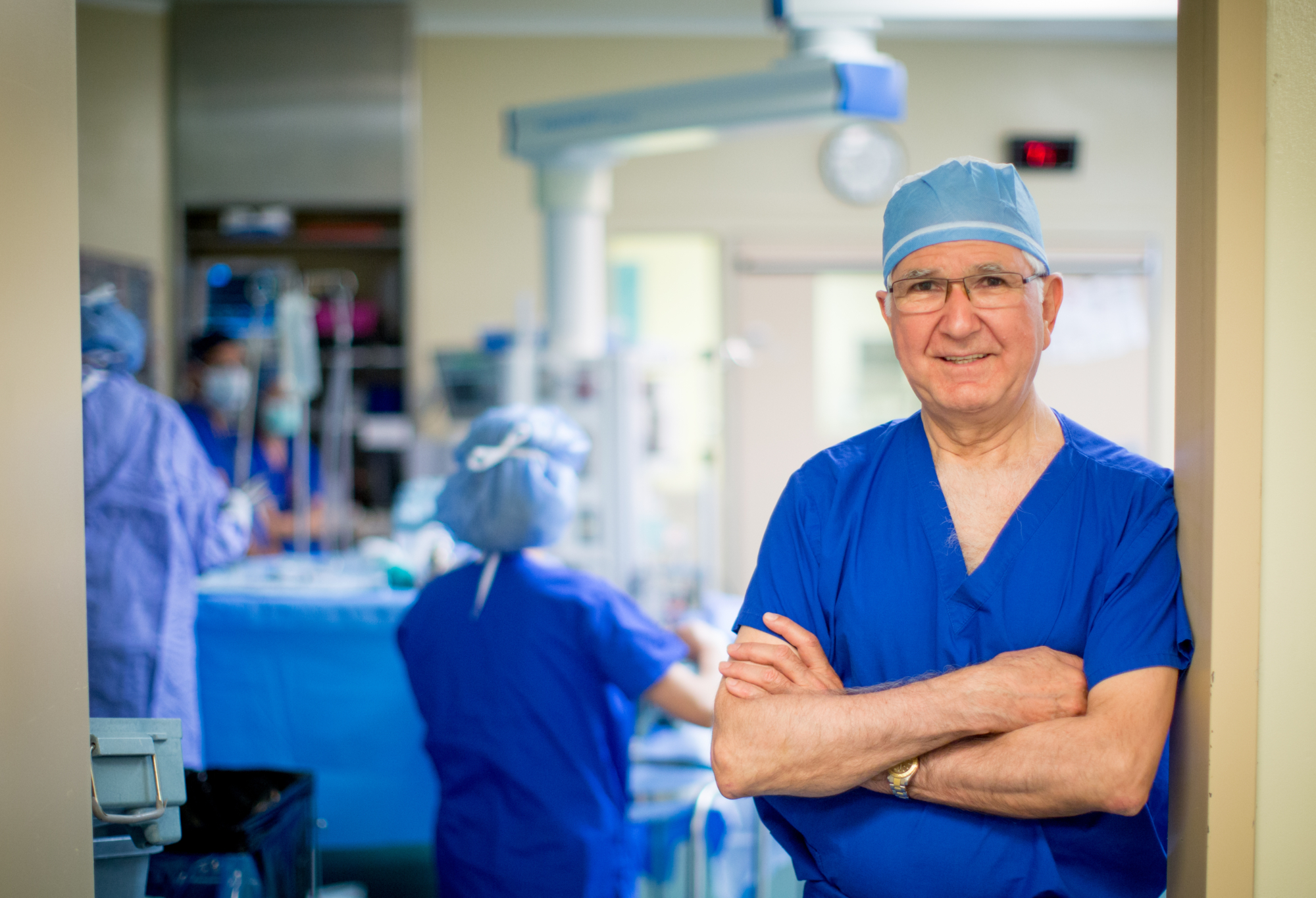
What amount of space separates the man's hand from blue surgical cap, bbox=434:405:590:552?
2.19ft

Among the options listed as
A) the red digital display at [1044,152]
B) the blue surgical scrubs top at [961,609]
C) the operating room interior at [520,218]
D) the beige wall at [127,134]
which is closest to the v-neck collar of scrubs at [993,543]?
the blue surgical scrubs top at [961,609]

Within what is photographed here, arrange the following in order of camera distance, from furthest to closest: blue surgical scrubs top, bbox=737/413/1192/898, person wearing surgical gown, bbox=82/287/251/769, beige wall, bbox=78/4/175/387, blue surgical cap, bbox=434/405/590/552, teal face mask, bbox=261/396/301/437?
1. beige wall, bbox=78/4/175/387
2. teal face mask, bbox=261/396/301/437
3. person wearing surgical gown, bbox=82/287/251/769
4. blue surgical cap, bbox=434/405/590/552
5. blue surgical scrubs top, bbox=737/413/1192/898

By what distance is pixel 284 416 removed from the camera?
141 inches

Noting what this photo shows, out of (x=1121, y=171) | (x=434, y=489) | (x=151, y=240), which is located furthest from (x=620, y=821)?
(x=1121, y=171)

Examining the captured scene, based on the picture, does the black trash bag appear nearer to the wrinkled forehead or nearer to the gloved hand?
the gloved hand

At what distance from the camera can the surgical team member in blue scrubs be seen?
5.12 feet

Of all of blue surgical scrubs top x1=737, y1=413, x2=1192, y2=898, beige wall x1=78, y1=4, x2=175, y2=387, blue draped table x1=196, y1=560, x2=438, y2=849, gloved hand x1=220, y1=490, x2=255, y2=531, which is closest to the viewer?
blue surgical scrubs top x1=737, y1=413, x2=1192, y2=898

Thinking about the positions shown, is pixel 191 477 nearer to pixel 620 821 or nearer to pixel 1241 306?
pixel 620 821

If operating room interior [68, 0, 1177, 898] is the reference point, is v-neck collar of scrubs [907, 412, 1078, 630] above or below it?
below

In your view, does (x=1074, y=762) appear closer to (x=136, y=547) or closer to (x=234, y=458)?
(x=136, y=547)

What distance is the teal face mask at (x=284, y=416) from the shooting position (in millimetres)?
3566

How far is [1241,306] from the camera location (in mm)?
867

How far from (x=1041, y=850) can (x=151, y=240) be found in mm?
4146

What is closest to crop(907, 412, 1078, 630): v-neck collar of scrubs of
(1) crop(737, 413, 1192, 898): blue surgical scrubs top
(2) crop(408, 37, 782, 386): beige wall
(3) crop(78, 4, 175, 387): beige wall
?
(1) crop(737, 413, 1192, 898): blue surgical scrubs top
